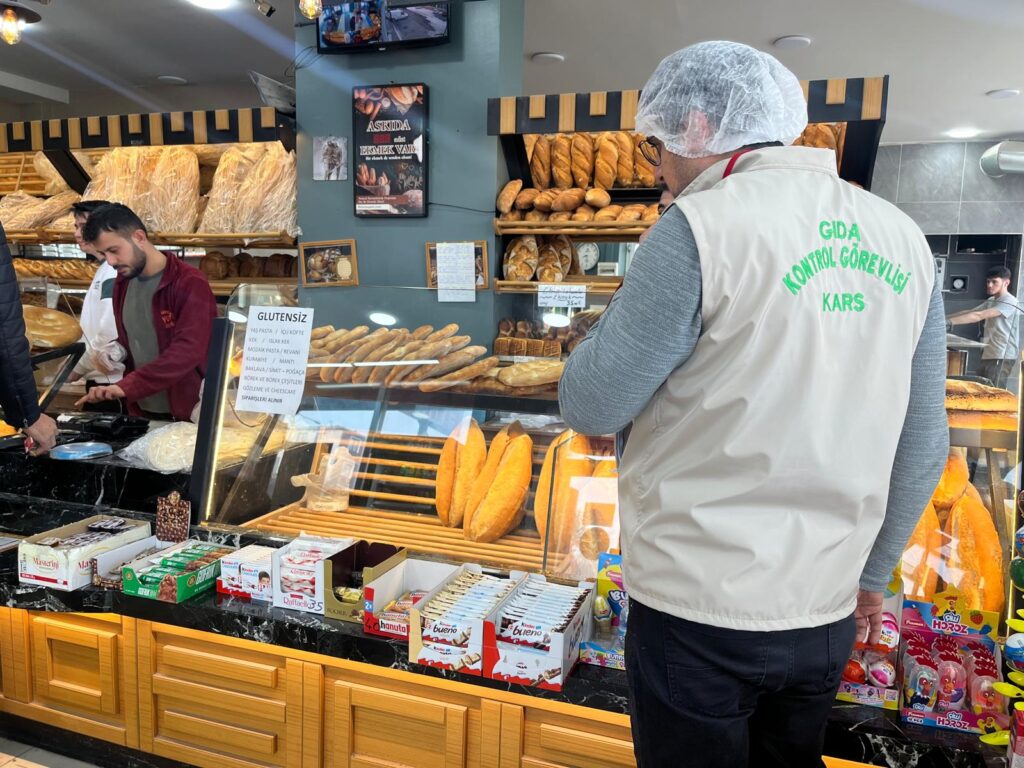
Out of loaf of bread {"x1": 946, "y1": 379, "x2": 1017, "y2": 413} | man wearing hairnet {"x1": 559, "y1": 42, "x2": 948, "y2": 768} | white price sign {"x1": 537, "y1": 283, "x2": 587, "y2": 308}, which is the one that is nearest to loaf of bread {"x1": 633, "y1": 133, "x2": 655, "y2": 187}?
white price sign {"x1": 537, "y1": 283, "x2": 587, "y2": 308}

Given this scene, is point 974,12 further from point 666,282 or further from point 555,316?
point 666,282

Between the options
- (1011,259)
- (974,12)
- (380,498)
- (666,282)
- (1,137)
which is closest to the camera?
(666,282)

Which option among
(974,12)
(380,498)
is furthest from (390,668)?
(974,12)

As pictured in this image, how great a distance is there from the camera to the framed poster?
391 centimetres

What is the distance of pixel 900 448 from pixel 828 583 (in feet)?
0.86

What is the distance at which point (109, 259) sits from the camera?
313 centimetres

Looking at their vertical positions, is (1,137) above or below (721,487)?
above

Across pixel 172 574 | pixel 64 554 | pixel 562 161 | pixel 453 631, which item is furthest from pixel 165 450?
pixel 562 161

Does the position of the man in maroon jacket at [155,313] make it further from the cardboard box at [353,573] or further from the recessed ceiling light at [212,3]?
the recessed ceiling light at [212,3]

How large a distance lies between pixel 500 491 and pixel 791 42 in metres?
4.35

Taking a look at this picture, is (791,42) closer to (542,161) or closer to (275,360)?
(542,161)

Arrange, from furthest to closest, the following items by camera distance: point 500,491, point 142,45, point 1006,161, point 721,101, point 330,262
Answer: point 142,45 → point 330,262 → point 500,491 → point 1006,161 → point 721,101

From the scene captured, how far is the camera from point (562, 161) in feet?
12.8

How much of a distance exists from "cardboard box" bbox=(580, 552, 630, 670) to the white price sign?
70 cm
